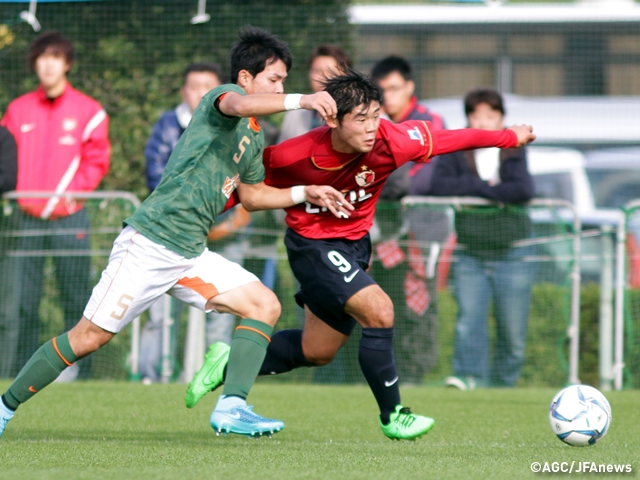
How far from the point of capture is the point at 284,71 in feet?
20.8

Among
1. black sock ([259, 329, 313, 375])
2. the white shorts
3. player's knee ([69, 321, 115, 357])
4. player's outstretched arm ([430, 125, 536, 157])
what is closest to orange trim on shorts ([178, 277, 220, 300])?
the white shorts

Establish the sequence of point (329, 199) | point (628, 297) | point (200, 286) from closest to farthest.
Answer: point (200, 286), point (329, 199), point (628, 297)

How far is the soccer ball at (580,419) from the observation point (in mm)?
5843

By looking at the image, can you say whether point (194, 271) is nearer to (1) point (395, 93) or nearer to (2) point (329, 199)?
(2) point (329, 199)

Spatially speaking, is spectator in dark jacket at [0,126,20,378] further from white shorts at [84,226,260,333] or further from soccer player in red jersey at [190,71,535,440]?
white shorts at [84,226,260,333]

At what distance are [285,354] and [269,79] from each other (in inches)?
69.4

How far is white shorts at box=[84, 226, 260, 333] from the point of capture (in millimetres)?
5895

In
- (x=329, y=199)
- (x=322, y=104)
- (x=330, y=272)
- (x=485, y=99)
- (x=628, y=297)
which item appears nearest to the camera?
(x=322, y=104)

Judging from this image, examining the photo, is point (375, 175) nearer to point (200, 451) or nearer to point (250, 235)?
point (200, 451)

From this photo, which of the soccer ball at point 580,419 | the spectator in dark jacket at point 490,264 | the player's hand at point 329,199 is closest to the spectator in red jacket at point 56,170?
the spectator in dark jacket at point 490,264

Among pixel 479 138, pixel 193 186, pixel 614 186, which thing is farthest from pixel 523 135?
pixel 614 186

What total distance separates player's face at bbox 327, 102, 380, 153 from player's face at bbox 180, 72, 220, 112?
3.65 metres

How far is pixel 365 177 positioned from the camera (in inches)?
260

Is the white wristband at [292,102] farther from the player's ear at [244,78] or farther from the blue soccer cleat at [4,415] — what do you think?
the blue soccer cleat at [4,415]
